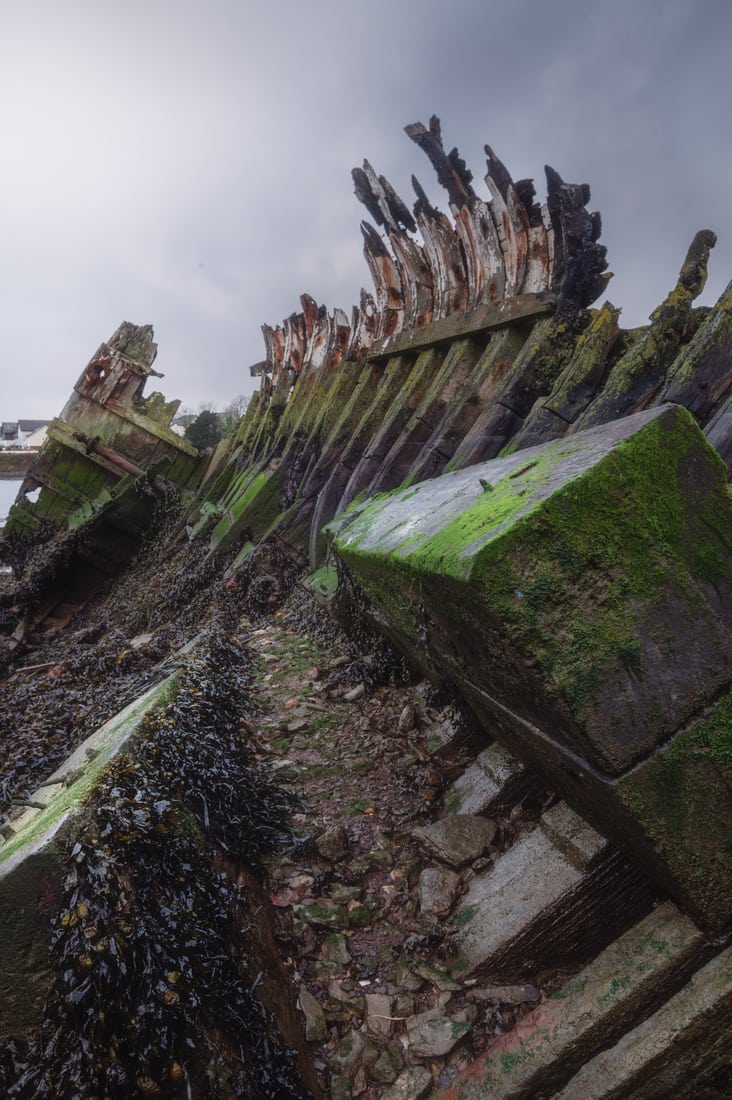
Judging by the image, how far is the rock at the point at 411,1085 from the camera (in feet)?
6.02

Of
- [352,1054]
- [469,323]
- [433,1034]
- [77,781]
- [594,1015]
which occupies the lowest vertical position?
[594,1015]

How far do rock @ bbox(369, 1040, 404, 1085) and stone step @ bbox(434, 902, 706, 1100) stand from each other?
0.14 meters

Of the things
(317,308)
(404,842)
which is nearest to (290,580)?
(404,842)

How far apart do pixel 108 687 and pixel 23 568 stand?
7788 mm

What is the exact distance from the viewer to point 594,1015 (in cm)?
175

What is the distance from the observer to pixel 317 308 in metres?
11.3

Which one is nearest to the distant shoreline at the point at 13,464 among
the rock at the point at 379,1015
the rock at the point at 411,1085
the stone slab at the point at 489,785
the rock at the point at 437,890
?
the stone slab at the point at 489,785

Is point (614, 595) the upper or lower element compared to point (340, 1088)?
upper

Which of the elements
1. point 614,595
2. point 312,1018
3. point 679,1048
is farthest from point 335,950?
point 614,595

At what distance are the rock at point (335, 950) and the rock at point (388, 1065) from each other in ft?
1.05

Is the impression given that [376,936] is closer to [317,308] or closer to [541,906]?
[541,906]

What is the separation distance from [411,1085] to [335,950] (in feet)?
1.61

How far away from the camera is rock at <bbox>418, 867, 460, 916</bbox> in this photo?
2.36 metres

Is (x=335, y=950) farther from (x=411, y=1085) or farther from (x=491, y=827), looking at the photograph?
(x=491, y=827)
